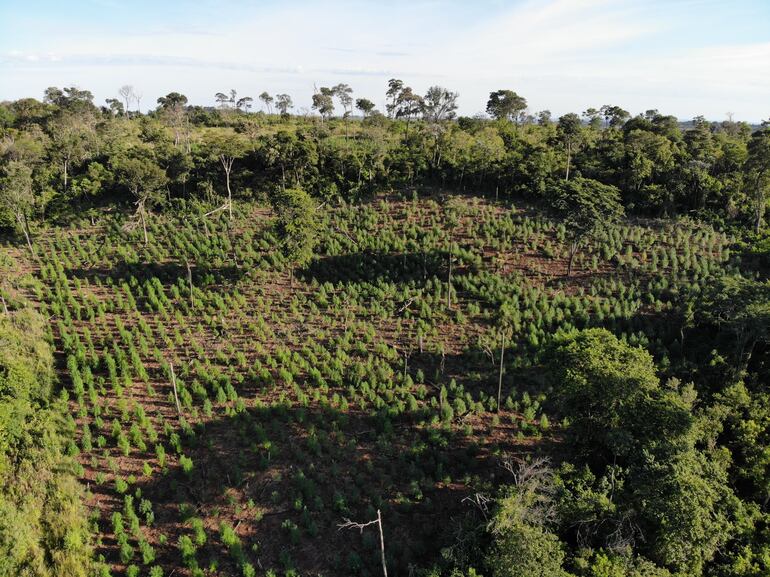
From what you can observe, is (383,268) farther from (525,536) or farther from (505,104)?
(505,104)

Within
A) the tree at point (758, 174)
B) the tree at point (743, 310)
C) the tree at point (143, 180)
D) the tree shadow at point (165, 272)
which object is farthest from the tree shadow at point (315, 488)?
the tree at point (758, 174)

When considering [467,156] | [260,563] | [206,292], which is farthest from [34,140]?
[260,563]

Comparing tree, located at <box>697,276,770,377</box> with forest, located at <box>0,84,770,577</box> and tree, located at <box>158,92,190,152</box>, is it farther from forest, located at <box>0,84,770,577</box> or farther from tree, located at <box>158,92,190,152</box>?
tree, located at <box>158,92,190,152</box>

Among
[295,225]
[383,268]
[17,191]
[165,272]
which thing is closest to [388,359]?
[383,268]

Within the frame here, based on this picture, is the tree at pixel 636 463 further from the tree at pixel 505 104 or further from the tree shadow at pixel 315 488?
the tree at pixel 505 104

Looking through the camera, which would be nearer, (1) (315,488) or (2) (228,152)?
(1) (315,488)
